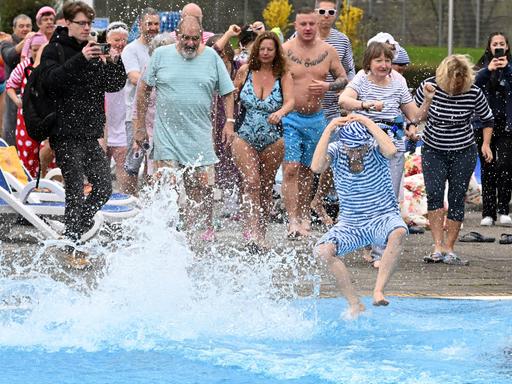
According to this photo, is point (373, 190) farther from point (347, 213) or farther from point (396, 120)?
point (396, 120)

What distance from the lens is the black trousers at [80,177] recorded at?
31.9ft

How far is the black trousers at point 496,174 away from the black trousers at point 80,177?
5057mm

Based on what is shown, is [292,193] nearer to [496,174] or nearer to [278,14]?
[496,174]

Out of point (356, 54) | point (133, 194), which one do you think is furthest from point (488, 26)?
point (133, 194)

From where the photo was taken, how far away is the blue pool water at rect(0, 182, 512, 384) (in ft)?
20.7

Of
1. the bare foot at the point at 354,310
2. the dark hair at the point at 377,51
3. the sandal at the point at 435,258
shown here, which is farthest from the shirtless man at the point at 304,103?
the bare foot at the point at 354,310

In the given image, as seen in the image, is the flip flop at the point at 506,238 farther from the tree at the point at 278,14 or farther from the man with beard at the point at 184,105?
the tree at the point at 278,14

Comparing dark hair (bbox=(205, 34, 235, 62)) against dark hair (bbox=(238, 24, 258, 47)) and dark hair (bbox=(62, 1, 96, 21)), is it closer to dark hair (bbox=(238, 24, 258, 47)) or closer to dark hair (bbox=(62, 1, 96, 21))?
dark hair (bbox=(238, 24, 258, 47))

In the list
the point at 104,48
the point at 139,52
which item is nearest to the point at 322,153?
the point at 104,48

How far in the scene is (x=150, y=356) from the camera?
6.69m

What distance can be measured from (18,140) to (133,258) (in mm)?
5424

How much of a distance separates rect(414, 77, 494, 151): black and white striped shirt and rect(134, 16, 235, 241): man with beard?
71.9 inches

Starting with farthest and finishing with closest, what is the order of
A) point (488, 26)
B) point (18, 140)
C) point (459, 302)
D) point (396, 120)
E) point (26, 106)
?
point (488, 26), point (18, 140), point (396, 120), point (26, 106), point (459, 302)

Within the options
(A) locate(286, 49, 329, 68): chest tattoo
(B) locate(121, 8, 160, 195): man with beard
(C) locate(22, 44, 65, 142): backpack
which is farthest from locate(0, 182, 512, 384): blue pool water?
(B) locate(121, 8, 160, 195): man with beard
